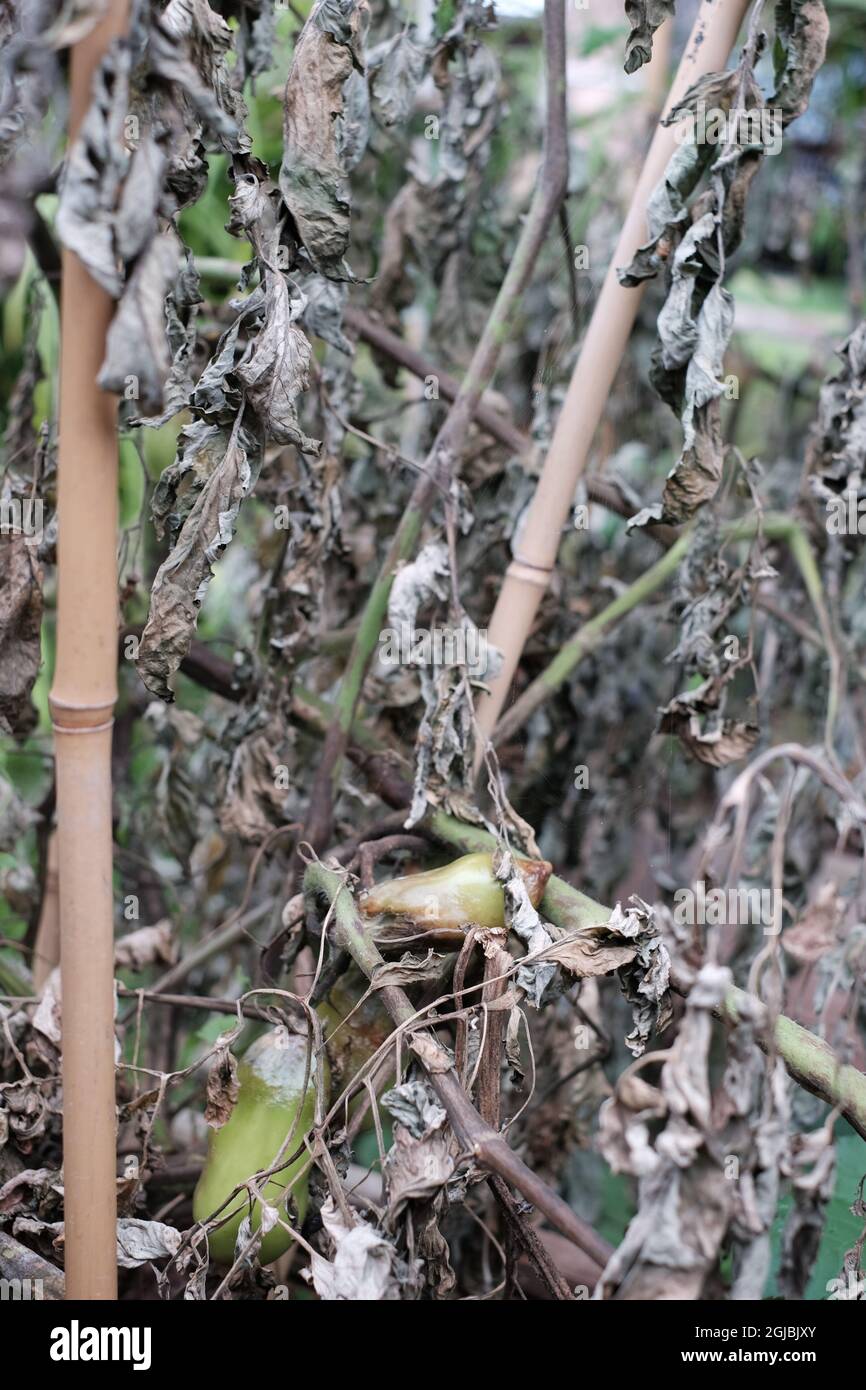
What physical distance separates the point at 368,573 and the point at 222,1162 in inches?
23.5

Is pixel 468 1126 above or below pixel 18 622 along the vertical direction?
below

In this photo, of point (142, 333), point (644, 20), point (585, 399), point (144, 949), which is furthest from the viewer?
point (144, 949)

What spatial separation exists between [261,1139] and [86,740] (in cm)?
29

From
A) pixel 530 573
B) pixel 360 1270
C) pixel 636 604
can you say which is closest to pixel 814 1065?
pixel 360 1270

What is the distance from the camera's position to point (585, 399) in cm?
82

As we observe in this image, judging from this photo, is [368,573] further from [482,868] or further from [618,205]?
[618,205]

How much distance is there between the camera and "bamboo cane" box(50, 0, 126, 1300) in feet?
1.63

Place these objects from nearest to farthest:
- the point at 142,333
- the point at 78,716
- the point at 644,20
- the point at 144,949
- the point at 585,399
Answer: the point at 142,333 < the point at 78,716 < the point at 644,20 < the point at 585,399 < the point at 144,949

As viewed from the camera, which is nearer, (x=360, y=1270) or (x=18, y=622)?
(x=360, y=1270)

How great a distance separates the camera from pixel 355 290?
115cm

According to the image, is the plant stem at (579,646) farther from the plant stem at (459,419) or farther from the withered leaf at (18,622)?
the withered leaf at (18,622)

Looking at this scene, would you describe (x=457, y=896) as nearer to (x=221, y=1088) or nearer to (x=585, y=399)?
(x=221, y=1088)

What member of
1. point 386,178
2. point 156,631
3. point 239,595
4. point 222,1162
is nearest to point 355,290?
point 386,178

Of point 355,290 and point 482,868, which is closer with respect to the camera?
point 482,868
